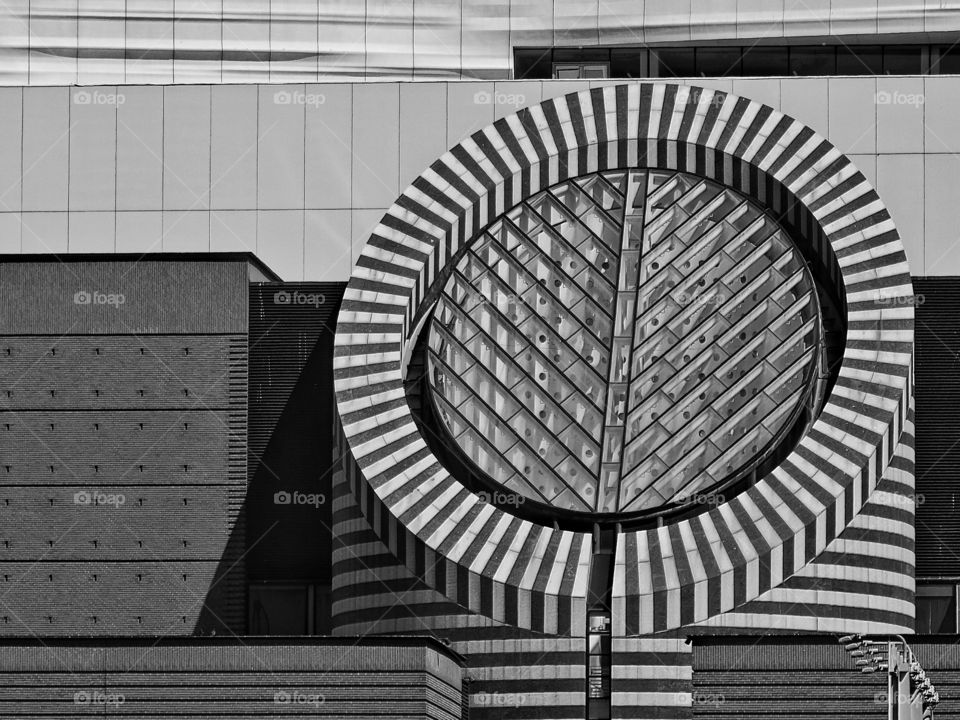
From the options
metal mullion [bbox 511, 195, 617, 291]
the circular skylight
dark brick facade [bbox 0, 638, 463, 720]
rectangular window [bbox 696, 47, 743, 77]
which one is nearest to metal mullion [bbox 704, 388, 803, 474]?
the circular skylight

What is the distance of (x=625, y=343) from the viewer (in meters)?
52.8

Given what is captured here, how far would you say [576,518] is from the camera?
50.2 m

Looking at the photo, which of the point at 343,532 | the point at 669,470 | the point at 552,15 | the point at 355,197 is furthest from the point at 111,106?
the point at 669,470

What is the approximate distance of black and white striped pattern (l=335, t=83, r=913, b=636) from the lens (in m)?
48.0

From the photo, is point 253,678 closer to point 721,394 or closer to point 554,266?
point 721,394

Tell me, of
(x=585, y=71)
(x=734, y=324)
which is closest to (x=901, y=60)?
(x=585, y=71)

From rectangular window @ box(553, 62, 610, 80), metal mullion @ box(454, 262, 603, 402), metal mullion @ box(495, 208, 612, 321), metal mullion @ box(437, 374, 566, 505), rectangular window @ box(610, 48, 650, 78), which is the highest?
rectangular window @ box(610, 48, 650, 78)

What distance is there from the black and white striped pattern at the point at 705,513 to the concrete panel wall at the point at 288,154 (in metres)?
6.30

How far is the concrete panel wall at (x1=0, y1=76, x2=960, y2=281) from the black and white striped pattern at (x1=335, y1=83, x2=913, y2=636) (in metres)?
6.30

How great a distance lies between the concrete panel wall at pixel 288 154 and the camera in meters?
60.8

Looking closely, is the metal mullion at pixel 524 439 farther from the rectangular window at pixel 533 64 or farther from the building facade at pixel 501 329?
the rectangular window at pixel 533 64

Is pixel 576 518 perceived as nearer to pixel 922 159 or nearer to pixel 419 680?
pixel 419 680

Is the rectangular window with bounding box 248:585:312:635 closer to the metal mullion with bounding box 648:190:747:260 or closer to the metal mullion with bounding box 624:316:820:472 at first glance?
the metal mullion with bounding box 624:316:820:472

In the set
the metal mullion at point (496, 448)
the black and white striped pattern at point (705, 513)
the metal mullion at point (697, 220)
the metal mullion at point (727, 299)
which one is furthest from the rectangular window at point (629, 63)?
the metal mullion at point (496, 448)
